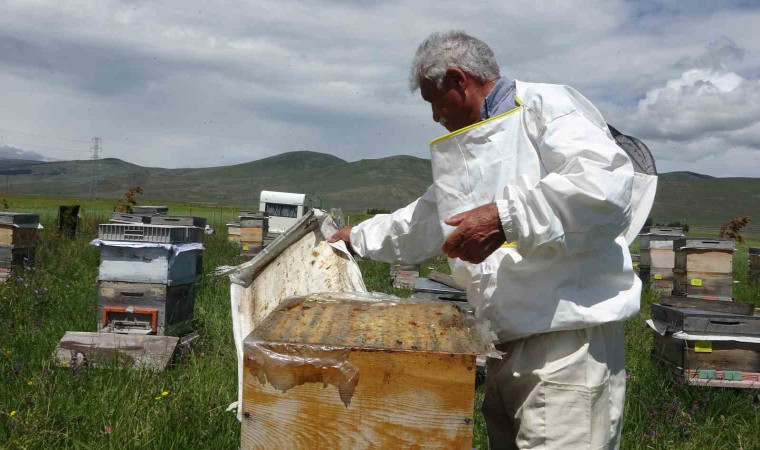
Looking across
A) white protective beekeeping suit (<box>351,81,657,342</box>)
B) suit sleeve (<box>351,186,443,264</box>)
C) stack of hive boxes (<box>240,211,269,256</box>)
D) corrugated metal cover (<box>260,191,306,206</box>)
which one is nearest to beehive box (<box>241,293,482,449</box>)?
white protective beekeeping suit (<box>351,81,657,342</box>)

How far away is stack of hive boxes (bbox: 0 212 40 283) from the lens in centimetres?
633

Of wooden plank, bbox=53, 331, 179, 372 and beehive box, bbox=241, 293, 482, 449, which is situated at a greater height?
beehive box, bbox=241, 293, 482, 449

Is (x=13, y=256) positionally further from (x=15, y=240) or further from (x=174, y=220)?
(x=174, y=220)

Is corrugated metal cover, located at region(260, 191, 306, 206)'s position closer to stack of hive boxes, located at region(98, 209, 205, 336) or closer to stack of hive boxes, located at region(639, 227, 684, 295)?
stack of hive boxes, located at region(639, 227, 684, 295)

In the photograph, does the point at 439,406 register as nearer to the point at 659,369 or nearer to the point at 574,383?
the point at 574,383

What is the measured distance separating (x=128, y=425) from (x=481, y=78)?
2434 millimetres

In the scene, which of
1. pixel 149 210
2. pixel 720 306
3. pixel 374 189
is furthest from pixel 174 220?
pixel 374 189

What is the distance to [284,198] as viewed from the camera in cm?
1895

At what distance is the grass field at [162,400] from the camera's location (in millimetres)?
3014

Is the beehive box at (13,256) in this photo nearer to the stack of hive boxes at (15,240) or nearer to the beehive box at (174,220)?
the stack of hive boxes at (15,240)

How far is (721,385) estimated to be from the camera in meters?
→ 4.16

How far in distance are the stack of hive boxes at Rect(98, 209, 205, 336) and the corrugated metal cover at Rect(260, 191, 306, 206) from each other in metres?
13.9

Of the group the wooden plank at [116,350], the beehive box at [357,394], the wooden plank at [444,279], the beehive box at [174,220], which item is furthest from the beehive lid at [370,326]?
the beehive box at [174,220]

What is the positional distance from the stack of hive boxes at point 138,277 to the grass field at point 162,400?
420 mm
